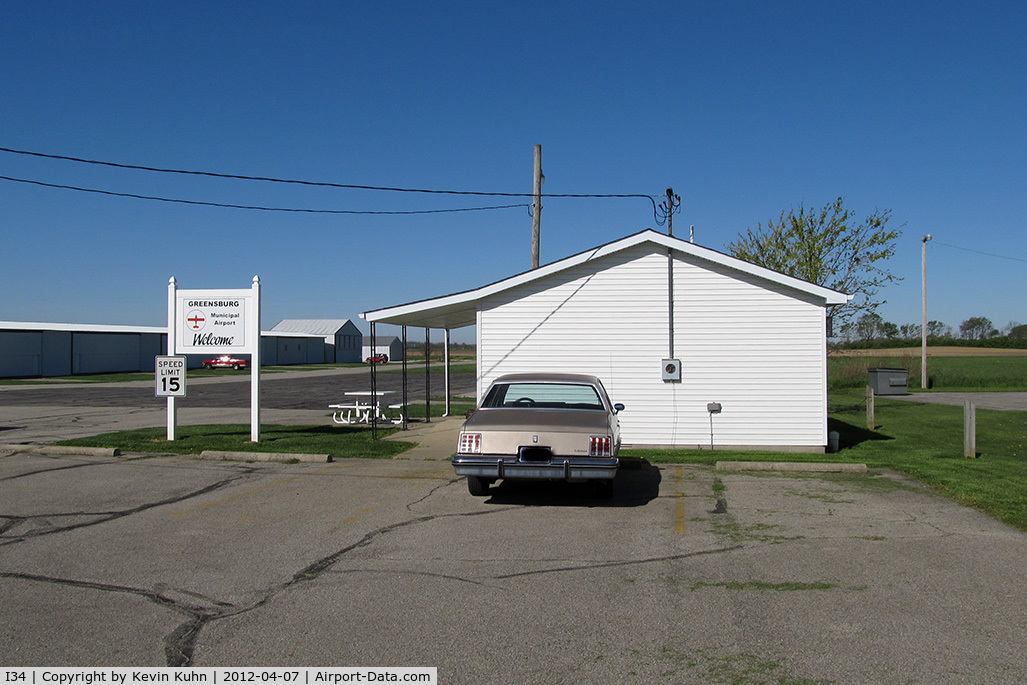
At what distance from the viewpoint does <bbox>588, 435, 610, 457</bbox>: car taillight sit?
884cm

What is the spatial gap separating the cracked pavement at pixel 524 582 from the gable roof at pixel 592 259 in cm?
489

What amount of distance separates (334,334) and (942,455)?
84.3 m

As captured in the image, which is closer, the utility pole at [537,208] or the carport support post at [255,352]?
the carport support post at [255,352]

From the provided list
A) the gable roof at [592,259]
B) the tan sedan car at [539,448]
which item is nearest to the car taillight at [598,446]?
the tan sedan car at [539,448]

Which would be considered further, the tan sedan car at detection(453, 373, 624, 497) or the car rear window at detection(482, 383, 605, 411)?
the car rear window at detection(482, 383, 605, 411)

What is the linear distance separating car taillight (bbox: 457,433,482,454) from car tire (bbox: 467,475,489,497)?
66 cm

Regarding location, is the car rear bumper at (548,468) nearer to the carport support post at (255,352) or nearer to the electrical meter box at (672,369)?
the electrical meter box at (672,369)

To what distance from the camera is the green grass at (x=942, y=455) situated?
32.6 feet

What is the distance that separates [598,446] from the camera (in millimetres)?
8859

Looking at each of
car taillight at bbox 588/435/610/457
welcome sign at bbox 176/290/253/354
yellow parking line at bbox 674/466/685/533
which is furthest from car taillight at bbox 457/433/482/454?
welcome sign at bbox 176/290/253/354

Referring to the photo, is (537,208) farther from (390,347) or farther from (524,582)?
(390,347)

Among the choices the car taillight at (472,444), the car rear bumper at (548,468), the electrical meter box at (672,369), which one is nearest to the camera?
the car rear bumper at (548,468)

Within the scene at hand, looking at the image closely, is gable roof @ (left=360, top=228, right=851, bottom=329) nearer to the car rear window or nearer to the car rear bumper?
the car rear window

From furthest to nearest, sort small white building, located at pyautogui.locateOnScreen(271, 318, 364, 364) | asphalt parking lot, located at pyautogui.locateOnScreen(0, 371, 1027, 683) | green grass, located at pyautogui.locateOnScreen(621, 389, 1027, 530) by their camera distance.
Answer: small white building, located at pyautogui.locateOnScreen(271, 318, 364, 364), green grass, located at pyautogui.locateOnScreen(621, 389, 1027, 530), asphalt parking lot, located at pyautogui.locateOnScreen(0, 371, 1027, 683)
